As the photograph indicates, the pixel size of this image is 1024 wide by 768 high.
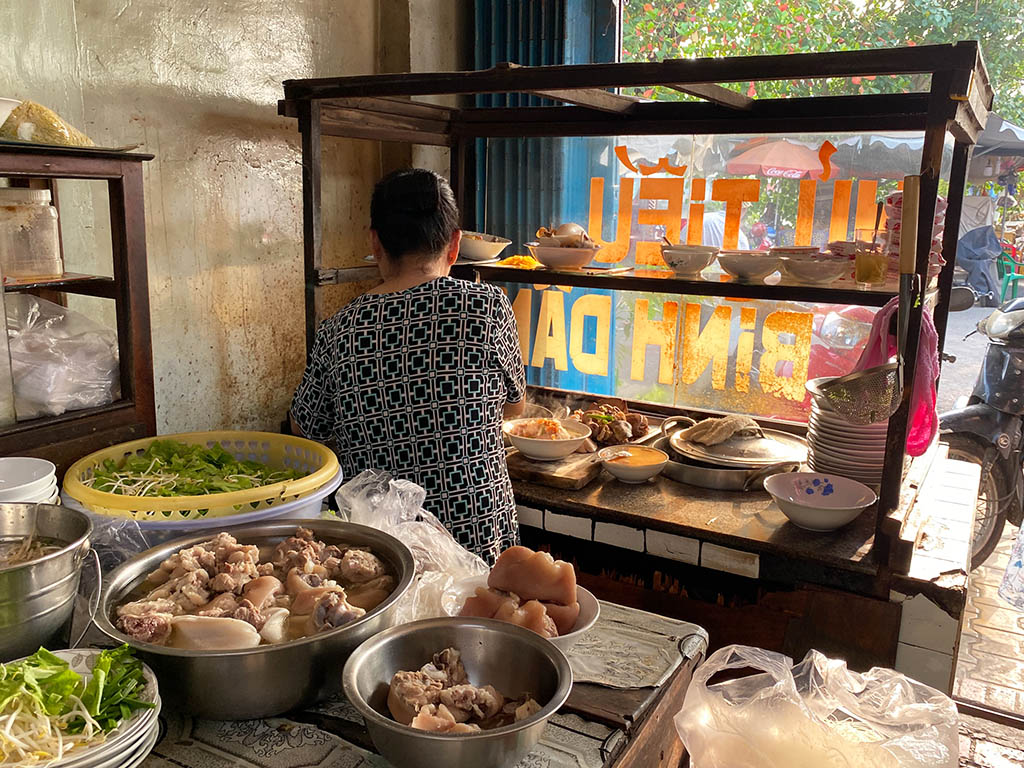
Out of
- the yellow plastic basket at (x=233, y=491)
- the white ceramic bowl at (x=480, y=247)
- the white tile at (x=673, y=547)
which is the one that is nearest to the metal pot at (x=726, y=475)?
the white tile at (x=673, y=547)

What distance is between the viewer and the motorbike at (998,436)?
4.09 meters

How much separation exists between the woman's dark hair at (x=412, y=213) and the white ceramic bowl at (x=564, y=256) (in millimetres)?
1027

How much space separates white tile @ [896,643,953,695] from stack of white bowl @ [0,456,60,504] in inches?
87.6

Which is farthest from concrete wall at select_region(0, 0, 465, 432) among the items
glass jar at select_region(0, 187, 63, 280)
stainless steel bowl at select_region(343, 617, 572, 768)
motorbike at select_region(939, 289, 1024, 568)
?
motorbike at select_region(939, 289, 1024, 568)

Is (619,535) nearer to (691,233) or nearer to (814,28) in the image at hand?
(691,233)

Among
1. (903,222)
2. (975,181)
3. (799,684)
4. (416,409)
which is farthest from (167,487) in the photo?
(975,181)

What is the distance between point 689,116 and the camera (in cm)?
304

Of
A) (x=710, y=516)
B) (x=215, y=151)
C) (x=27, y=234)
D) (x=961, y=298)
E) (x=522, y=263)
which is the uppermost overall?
(x=215, y=151)

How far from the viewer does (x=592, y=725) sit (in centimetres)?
125

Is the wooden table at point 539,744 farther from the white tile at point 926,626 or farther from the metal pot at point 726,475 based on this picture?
the metal pot at point 726,475

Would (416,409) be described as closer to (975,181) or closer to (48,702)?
(48,702)

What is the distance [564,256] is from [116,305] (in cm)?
166

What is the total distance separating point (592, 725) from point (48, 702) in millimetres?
765

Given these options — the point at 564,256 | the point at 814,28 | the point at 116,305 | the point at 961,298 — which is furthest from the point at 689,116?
the point at 116,305
